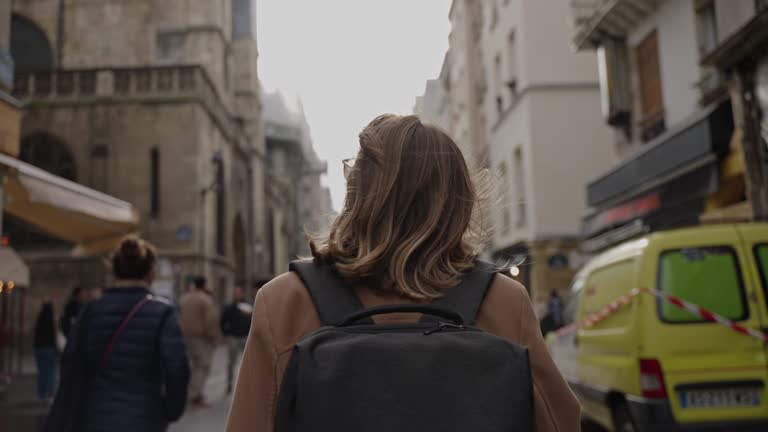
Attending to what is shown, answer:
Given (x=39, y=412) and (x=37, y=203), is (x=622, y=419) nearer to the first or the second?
(x=37, y=203)

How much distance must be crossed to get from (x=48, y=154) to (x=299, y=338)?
2699cm

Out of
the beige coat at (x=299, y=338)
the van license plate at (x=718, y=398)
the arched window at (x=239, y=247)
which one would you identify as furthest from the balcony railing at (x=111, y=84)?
the beige coat at (x=299, y=338)

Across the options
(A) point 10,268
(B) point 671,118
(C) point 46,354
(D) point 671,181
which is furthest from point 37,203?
(B) point 671,118

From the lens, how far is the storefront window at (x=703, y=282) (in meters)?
5.86

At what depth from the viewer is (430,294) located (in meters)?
1.71

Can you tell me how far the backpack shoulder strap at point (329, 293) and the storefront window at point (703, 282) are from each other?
4.67 metres

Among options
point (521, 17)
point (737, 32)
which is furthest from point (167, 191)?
point (737, 32)

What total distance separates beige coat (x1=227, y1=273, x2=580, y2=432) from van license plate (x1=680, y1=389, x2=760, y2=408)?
171 inches

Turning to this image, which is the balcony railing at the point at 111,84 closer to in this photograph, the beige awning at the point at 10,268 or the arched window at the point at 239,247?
the arched window at the point at 239,247

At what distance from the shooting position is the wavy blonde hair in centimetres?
176

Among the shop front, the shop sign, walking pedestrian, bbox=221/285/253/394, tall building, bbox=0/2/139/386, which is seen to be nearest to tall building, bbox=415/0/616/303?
the shop front

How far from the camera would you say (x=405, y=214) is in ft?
5.94

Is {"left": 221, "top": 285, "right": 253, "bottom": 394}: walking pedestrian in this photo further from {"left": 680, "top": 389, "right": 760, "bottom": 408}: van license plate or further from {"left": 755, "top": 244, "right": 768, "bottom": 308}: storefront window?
{"left": 755, "top": 244, "right": 768, "bottom": 308}: storefront window

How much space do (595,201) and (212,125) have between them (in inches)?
589
